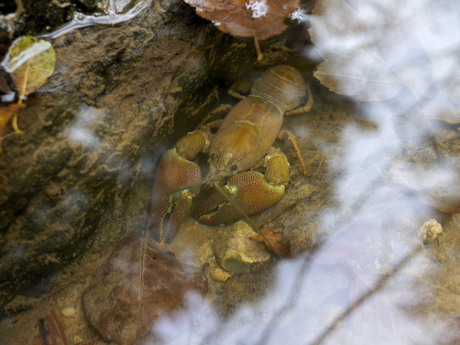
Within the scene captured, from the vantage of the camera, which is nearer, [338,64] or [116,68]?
[116,68]

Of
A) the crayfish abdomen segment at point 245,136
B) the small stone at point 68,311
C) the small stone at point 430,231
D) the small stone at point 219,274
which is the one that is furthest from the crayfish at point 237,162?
the small stone at point 430,231

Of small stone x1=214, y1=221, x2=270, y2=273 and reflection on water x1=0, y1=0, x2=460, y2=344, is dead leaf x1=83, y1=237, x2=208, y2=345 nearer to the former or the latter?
reflection on water x1=0, y1=0, x2=460, y2=344

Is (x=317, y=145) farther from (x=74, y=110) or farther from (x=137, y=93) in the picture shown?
(x=74, y=110)

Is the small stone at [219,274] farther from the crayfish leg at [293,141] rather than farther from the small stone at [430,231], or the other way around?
the small stone at [430,231]

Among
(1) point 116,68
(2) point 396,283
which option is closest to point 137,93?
(1) point 116,68

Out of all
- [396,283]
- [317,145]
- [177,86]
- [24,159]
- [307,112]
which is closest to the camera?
[24,159]
